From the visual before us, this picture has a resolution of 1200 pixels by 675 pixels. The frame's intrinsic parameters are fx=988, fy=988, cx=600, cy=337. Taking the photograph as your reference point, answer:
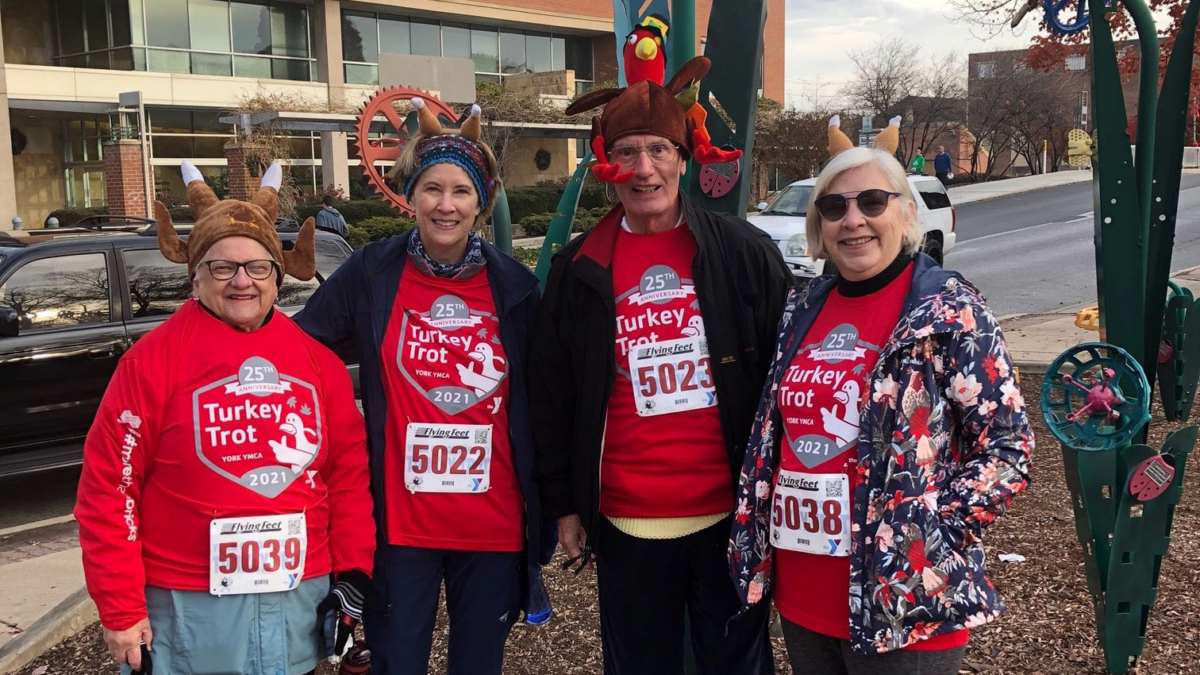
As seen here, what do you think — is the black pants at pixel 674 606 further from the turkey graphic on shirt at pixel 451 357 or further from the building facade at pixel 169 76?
the building facade at pixel 169 76

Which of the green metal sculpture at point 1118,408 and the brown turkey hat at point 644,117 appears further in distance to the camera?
the green metal sculpture at point 1118,408

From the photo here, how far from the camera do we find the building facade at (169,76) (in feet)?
83.8

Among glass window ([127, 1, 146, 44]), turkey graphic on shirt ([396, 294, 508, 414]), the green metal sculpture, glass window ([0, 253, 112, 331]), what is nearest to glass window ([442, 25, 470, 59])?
glass window ([127, 1, 146, 44])

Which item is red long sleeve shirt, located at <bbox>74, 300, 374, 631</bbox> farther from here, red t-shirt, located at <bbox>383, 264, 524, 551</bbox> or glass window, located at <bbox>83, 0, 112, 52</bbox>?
glass window, located at <bbox>83, 0, 112, 52</bbox>

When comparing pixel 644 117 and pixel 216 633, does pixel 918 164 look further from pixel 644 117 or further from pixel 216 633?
pixel 216 633

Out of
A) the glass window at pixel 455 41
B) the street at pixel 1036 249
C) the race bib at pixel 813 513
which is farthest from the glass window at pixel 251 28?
the race bib at pixel 813 513

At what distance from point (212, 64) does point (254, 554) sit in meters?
28.7

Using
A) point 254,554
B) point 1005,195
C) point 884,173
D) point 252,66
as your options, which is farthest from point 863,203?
point 1005,195

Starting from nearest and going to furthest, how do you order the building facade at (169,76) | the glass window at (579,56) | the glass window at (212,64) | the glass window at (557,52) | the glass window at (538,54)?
1. the building facade at (169,76)
2. the glass window at (212,64)
3. the glass window at (538,54)
4. the glass window at (557,52)
5. the glass window at (579,56)

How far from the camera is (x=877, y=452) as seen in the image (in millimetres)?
2121

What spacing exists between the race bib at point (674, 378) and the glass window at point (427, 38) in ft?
105

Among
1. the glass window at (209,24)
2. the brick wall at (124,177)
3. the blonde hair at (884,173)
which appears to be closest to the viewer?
the blonde hair at (884,173)

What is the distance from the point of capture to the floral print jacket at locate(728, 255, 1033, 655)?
205 cm

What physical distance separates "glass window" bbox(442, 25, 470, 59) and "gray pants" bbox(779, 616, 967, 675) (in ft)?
108
